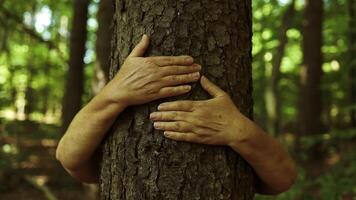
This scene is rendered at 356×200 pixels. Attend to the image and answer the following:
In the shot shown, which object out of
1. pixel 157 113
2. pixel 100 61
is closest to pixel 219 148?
pixel 157 113

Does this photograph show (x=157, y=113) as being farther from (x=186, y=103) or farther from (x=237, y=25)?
(x=237, y=25)

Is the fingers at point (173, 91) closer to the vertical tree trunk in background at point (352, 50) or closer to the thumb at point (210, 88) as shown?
the thumb at point (210, 88)

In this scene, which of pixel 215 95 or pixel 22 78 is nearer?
pixel 215 95

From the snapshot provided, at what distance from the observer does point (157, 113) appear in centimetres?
184

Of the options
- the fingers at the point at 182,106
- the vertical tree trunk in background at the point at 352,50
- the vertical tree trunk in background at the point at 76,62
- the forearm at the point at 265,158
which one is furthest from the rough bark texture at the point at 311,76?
the fingers at the point at 182,106

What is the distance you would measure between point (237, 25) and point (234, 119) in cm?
40

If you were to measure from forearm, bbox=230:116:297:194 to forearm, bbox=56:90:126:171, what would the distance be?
0.49 m

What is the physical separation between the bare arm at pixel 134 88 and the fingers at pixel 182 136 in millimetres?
144

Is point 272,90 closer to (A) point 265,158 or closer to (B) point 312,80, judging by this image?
(B) point 312,80

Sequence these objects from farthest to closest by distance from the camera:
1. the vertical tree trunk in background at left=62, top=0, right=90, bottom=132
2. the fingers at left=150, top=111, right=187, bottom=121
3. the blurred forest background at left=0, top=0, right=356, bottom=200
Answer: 1. the vertical tree trunk in background at left=62, top=0, right=90, bottom=132
2. the blurred forest background at left=0, top=0, right=356, bottom=200
3. the fingers at left=150, top=111, right=187, bottom=121

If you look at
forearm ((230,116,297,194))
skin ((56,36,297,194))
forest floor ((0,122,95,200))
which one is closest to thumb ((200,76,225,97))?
skin ((56,36,297,194))

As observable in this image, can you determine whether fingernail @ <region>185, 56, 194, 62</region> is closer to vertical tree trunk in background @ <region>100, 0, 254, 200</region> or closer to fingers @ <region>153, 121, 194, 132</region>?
vertical tree trunk in background @ <region>100, 0, 254, 200</region>

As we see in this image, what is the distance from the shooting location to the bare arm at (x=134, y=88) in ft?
6.00

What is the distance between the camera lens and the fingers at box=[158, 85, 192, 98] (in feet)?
5.99
